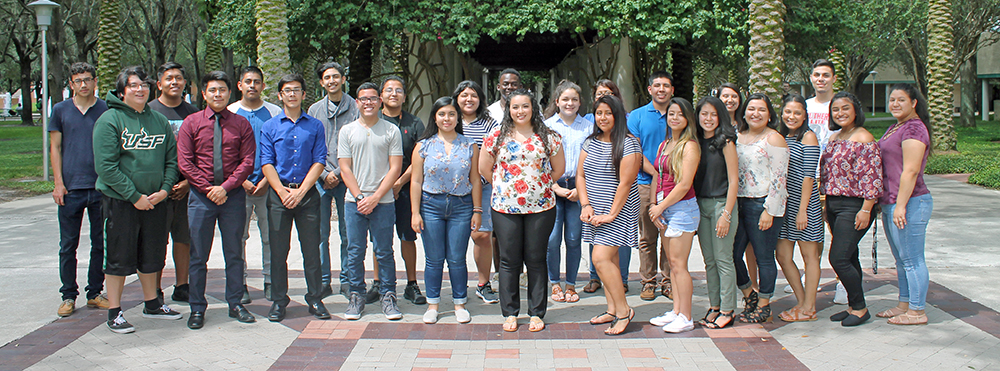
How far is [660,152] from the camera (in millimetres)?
5062

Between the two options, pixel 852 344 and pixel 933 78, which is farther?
pixel 933 78

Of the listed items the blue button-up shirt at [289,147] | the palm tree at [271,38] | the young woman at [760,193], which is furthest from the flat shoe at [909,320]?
the palm tree at [271,38]

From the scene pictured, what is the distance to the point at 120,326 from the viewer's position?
4.96 meters

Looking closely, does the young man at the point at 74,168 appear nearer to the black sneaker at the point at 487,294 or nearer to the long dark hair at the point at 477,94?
the long dark hair at the point at 477,94

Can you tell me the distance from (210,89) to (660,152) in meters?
3.08

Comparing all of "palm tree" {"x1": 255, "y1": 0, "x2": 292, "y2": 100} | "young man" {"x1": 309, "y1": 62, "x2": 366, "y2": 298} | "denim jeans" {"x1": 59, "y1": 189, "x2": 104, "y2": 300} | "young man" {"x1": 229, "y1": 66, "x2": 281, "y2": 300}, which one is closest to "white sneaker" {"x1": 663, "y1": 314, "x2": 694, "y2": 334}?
"young man" {"x1": 309, "y1": 62, "x2": 366, "y2": 298}

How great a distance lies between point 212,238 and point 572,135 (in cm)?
272

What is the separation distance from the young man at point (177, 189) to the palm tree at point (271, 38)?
5.67m

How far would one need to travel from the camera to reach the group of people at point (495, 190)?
16.0 feet

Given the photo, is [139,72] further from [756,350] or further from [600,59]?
[600,59]

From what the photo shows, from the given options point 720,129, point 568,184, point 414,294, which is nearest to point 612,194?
point 720,129

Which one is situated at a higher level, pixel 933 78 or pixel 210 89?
pixel 933 78

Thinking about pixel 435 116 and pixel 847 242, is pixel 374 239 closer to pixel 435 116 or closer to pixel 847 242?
pixel 435 116

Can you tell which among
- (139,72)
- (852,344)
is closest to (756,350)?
(852,344)
